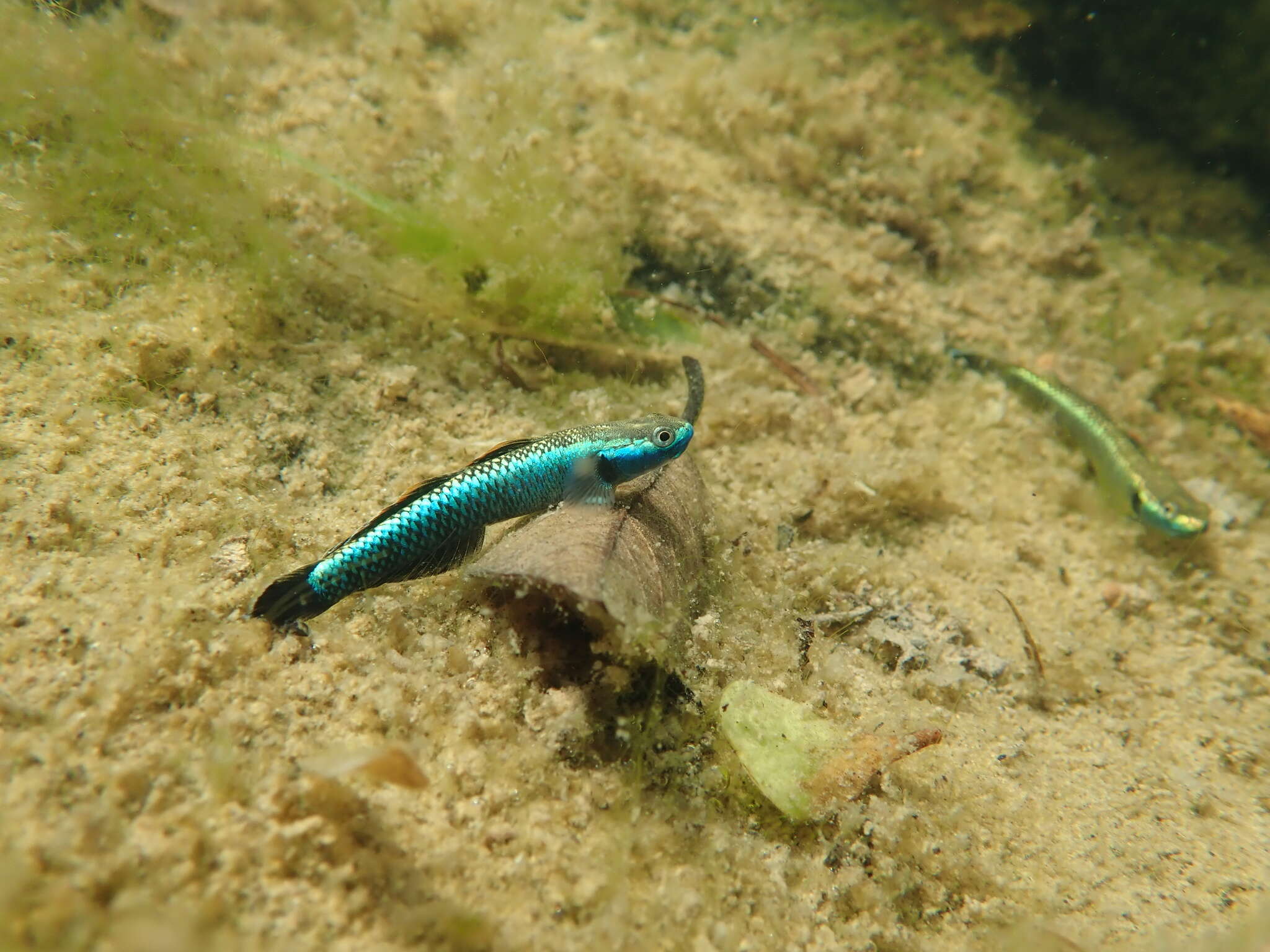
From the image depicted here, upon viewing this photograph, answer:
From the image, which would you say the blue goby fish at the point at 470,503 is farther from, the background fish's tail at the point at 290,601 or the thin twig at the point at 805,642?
the thin twig at the point at 805,642

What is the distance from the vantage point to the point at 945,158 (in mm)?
5293

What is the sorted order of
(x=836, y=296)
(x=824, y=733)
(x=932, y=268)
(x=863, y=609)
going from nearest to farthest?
(x=824, y=733)
(x=863, y=609)
(x=836, y=296)
(x=932, y=268)

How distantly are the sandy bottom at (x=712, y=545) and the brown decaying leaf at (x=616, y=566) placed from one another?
20 cm

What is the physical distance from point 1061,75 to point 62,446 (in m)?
9.51

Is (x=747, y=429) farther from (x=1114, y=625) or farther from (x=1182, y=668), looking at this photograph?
(x=1182, y=668)

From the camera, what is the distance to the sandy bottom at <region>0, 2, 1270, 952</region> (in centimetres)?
180

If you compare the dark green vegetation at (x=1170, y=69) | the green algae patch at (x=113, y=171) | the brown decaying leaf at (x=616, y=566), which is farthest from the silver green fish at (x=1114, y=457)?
the green algae patch at (x=113, y=171)

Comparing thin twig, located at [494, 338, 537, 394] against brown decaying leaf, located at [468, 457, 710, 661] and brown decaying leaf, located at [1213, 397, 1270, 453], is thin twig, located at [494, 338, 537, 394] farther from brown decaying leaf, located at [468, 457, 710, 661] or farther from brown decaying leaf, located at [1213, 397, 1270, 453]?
brown decaying leaf, located at [1213, 397, 1270, 453]

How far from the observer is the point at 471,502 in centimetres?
242

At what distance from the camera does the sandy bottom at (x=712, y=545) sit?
1.80 meters

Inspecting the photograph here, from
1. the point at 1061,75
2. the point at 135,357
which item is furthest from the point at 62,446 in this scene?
the point at 1061,75

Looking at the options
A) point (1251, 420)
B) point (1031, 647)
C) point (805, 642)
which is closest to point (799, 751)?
point (805, 642)

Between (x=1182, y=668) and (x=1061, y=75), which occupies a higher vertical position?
(x=1061, y=75)

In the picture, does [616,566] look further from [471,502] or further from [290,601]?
[290,601]
